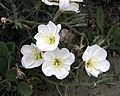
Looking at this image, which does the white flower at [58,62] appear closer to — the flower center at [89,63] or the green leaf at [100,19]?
the flower center at [89,63]

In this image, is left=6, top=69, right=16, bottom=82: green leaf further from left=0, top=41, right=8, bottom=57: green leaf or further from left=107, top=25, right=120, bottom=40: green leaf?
left=107, top=25, right=120, bottom=40: green leaf

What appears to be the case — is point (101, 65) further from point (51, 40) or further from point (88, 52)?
point (51, 40)

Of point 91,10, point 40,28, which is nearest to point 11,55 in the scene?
point 40,28

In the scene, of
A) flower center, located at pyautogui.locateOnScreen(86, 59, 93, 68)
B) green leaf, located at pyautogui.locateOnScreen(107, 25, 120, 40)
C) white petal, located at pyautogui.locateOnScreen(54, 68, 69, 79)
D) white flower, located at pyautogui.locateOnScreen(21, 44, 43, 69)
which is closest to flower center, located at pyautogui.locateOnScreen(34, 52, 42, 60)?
white flower, located at pyautogui.locateOnScreen(21, 44, 43, 69)

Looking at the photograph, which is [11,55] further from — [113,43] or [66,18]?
[113,43]

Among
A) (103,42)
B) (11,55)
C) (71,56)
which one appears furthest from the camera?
(103,42)

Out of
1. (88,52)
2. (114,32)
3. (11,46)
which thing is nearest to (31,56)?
(11,46)

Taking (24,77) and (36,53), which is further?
(24,77)
